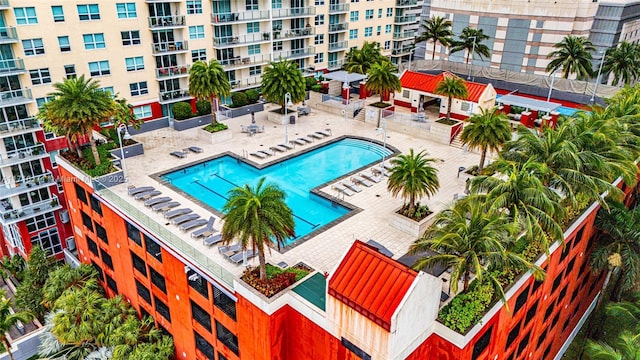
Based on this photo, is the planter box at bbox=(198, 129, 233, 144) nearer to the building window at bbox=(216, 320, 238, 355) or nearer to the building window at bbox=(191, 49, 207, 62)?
the building window at bbox=(191, 49, 207, 62)

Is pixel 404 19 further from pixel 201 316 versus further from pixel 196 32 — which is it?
pixel 201 316

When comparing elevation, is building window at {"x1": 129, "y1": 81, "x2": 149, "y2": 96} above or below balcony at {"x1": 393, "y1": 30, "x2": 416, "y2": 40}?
below

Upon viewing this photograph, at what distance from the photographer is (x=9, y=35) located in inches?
1437

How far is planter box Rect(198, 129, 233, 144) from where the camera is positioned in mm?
41219

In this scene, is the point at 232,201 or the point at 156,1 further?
the point at 156,1

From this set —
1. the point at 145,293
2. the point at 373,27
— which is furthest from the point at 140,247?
the point at 373,27

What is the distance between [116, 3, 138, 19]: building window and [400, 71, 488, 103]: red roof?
26984mm

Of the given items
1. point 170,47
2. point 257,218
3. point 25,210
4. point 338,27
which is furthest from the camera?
point 338,27

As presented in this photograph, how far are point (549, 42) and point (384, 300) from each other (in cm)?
5536

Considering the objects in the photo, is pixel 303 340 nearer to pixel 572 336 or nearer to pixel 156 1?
pixel 572 336

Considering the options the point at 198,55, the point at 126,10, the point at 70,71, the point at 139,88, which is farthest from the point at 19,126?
the point at 198,55

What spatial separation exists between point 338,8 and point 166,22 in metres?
24.6

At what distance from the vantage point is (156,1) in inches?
1703

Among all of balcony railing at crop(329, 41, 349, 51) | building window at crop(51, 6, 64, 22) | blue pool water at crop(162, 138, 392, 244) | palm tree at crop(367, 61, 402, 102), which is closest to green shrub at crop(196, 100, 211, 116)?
blue pool water at crop(162, 138, 392, 244)
